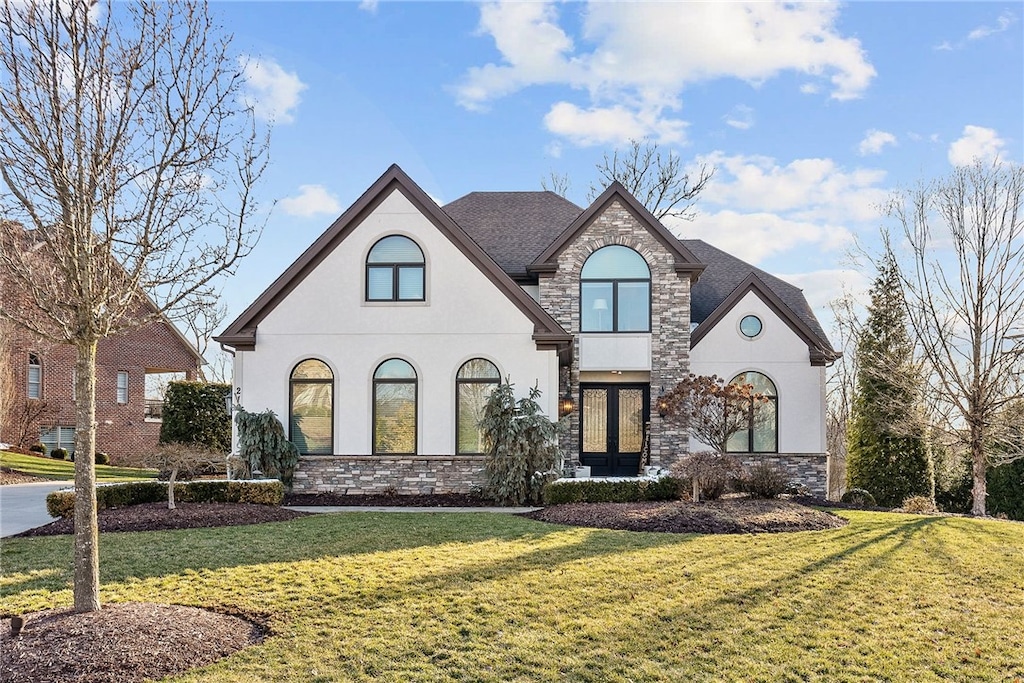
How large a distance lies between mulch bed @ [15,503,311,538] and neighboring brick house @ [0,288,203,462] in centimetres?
1587

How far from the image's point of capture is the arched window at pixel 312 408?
15.8m

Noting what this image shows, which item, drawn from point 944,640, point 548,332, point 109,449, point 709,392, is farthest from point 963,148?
point 109,449

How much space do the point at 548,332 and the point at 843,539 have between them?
7.03m

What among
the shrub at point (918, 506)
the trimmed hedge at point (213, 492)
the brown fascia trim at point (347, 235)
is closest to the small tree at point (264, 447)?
the trimmed hedge at point (213, 492)

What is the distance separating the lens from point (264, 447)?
1503 cm

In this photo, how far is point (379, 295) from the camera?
1603 cm

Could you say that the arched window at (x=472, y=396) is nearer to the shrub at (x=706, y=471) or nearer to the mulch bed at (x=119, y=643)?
the shrub at (x=706, y=471)

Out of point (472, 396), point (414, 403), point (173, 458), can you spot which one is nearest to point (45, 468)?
point (173, 458)

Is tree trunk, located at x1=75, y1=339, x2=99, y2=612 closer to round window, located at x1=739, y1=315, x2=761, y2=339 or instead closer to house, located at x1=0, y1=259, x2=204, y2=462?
round window, located at x1=739, y1=315, x2=761, y2=339

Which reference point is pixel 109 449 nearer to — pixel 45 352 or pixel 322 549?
pixel 45 352

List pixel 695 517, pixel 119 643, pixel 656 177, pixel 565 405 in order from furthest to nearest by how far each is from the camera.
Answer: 1. pixel 656 177
2. pixel 565 405
3. pixel 695 517
4. pixel 119 643

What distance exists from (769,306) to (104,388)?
25979 mm

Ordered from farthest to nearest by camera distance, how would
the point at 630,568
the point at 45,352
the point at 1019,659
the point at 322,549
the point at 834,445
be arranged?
the point at 834,445 → the point at 45,352 → the point at 322,549 → the point at 630,568 → the point at 1019,659

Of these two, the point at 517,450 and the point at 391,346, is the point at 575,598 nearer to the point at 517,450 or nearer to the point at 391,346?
the point at 517,450
